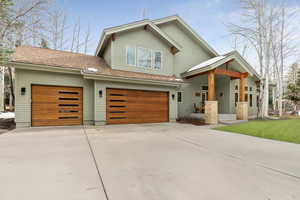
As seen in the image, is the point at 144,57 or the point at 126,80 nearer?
the point at 126,80

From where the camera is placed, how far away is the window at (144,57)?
32.8 feet

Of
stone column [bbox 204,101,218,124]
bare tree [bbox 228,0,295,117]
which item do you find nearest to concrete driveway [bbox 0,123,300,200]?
stone column [bbox 204,101,218,124]

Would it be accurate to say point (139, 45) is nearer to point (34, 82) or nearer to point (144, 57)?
point (144, 57)

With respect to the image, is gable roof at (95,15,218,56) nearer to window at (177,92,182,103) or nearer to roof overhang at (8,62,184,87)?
roof overhang at (8,62,184,87)

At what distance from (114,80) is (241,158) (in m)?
6.96

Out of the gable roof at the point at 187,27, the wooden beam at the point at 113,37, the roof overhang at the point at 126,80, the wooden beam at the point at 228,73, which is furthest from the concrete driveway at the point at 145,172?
the gable roof at the point at 187,27

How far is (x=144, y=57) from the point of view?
33.3 ft

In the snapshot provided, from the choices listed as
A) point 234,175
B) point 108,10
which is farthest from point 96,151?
point 108,10

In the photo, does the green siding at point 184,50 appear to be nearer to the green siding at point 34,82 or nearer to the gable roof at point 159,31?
the gable roof at point 159,31

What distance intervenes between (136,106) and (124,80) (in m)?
1.85

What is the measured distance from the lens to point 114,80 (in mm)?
8289

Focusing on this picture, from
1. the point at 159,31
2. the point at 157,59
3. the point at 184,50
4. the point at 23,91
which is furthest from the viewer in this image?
the point at 184,50

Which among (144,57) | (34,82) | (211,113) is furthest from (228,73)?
(34,82)

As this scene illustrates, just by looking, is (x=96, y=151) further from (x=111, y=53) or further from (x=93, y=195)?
(x=111, y=53)
